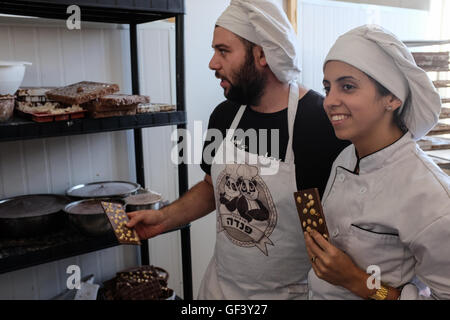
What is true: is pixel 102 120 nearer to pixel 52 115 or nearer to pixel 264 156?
pixel 52 115

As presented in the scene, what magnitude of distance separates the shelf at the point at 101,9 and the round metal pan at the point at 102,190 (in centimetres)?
71

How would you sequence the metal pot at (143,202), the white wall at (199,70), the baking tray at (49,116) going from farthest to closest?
the white wall at (199,70), the metal pot at (143,202), the baking tray at (49,116)

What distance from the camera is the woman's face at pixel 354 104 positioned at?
40.1 inches

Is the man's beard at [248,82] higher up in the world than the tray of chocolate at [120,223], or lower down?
higher up

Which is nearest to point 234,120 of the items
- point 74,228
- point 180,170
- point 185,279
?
point 180,170

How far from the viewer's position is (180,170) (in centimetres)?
187

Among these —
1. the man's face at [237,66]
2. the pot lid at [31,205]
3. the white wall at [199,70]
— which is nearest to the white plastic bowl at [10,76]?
the pot lid at [31,205]

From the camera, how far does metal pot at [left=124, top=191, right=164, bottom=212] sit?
5.60 ft

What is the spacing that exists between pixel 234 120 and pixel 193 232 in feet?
3.52

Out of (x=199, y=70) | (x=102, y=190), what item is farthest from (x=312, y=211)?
(x=199, y=70)

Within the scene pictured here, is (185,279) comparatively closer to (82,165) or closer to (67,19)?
(82,165)

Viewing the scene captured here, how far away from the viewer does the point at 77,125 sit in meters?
1.47

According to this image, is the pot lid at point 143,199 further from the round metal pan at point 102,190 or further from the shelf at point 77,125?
the shelf at point 77,125

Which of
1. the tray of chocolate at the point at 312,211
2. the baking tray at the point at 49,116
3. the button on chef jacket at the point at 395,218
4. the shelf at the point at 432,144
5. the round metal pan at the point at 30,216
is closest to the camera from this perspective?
the button on chef jacket at the point at 395,218
